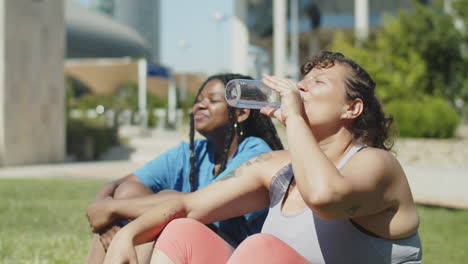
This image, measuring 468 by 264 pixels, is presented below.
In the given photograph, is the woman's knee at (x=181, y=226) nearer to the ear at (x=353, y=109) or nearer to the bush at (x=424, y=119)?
the ear at (x=353, y=109)

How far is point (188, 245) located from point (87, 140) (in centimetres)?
1656

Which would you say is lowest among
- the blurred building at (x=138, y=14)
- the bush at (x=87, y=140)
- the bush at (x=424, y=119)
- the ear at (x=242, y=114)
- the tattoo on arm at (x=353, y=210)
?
the bush at (x=87, y=140)

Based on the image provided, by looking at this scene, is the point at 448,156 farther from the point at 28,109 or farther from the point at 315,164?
the point at 315,164

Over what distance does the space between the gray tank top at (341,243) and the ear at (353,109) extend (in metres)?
0.14

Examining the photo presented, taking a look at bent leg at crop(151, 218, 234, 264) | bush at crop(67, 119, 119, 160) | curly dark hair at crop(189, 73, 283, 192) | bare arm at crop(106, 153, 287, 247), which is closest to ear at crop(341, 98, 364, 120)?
bare arm at crop(106, 153, 287, 247)

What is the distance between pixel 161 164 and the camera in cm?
353

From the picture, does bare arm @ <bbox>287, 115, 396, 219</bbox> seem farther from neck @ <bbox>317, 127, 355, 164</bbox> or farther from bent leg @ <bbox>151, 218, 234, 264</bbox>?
bent leg @ <bbox>151, 218, 234, 264</bbox>

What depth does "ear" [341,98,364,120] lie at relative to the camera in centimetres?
229

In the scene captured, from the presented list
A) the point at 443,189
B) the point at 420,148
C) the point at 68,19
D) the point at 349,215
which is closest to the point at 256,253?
the point at 349,215

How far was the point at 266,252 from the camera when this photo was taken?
204cm

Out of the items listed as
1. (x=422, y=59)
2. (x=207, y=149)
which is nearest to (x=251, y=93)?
(x=207, y=149)

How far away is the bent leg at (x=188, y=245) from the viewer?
2.26 m

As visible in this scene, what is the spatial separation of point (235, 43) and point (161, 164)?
28.1m

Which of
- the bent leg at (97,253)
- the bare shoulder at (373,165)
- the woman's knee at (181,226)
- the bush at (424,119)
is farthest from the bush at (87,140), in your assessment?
the bare shoulder at (373,165)
